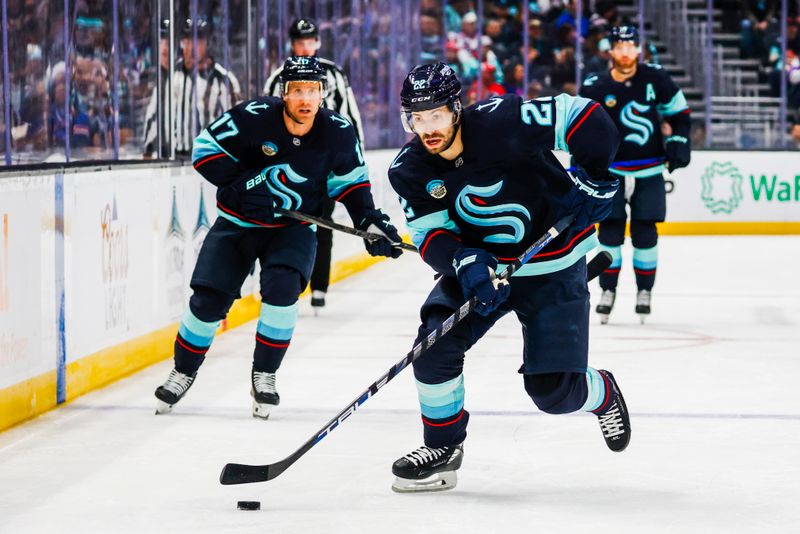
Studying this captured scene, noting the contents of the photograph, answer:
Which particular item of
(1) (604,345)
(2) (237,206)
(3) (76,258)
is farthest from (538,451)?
(1) (604,345)

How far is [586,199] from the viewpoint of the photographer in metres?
3.13

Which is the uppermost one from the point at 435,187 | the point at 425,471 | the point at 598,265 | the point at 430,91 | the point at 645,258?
the point at 430,91

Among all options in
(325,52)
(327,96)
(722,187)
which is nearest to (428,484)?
(327,96)

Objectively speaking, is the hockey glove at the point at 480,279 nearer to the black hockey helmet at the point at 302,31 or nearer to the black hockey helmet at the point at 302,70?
the black hockey helmet at the point at 302,70

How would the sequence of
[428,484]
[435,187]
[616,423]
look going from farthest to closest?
[616,423] < [428,484] < [435,187]

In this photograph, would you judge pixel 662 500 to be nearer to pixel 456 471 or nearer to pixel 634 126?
pixel 456 471

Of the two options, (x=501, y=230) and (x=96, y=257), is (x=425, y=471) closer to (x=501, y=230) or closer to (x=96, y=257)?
(x=501, y=230)

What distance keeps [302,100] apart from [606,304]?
8.37 ft

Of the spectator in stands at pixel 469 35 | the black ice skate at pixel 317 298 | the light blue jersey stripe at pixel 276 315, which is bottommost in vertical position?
the black ice skate at pixel 317 298

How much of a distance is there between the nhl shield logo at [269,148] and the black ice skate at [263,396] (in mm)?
649

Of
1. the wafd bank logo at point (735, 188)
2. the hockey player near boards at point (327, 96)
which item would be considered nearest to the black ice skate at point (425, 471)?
the hockey player near boards at point (327, 96)

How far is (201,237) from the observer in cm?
571

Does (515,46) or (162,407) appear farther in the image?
(515,46)

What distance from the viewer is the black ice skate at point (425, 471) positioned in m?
3.14
